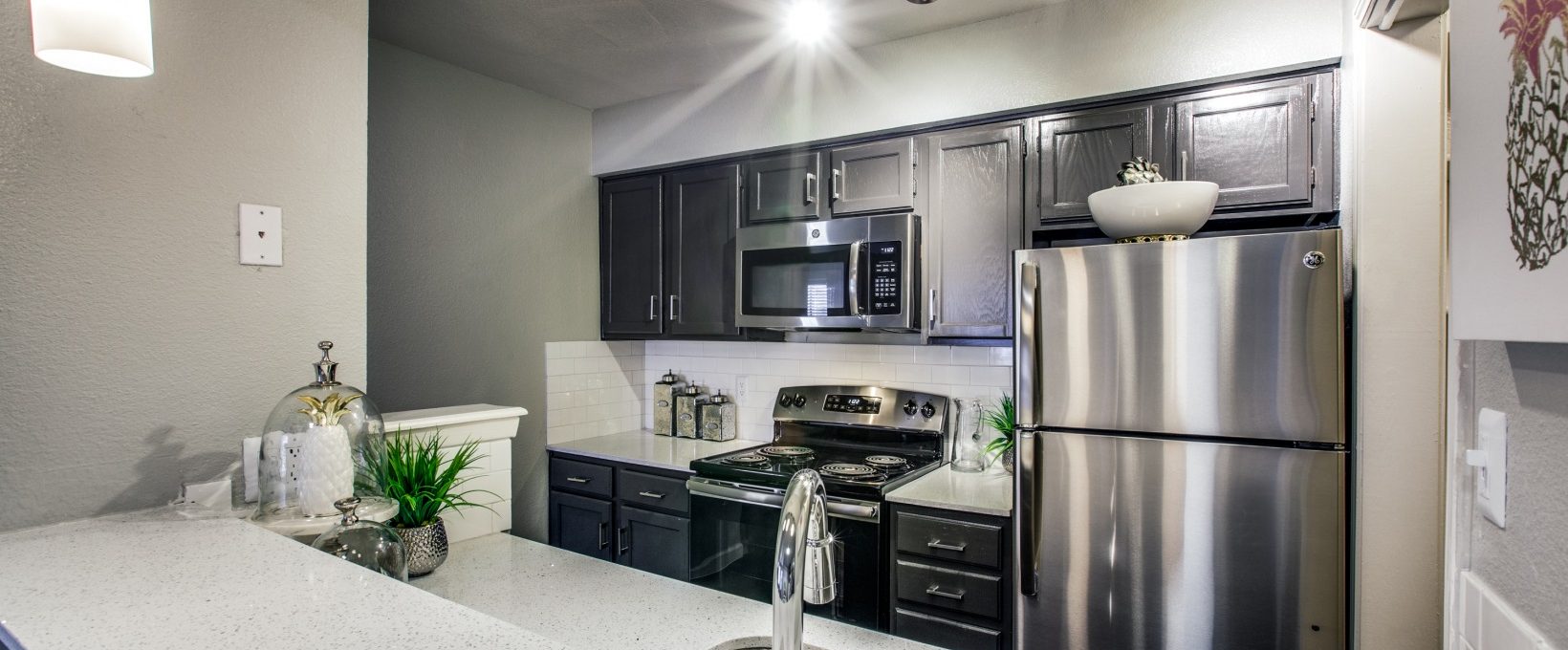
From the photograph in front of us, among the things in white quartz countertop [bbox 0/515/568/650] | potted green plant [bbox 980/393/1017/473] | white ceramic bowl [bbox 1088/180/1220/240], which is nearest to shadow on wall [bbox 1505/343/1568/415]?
white quartz countertop [bbox 0/515/568/650]

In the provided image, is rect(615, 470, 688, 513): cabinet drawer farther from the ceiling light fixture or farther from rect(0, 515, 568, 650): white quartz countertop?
rect(0, 515, 568, 650): white quartz countertop

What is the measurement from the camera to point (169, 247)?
4.47ft

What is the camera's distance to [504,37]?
2.67m

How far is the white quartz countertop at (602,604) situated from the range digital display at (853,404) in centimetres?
164

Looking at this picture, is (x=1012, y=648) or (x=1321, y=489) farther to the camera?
(x=1012, y=648)

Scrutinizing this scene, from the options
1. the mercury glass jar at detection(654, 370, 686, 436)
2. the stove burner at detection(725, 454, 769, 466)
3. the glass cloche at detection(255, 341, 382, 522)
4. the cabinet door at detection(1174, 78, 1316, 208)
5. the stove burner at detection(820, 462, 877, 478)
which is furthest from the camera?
the mercury glass jar at detection(654, 370, 686, 436)

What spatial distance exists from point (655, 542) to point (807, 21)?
2.07 meters

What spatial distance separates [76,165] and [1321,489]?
2585 millimetres

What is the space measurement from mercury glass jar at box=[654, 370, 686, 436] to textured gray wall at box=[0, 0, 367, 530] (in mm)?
1989

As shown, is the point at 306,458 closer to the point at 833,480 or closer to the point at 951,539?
the point at 833,480

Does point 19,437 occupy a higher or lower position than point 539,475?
higher

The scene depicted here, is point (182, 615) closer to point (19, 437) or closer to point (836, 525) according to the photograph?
point (19, 437)

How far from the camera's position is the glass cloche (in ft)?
4.21

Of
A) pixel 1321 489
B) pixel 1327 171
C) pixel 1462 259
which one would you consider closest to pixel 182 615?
pixel 1462 259
